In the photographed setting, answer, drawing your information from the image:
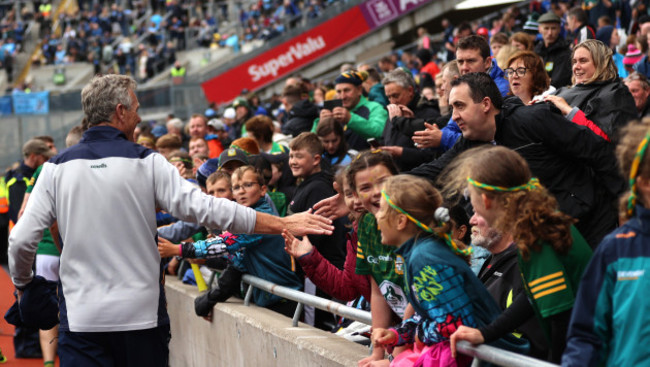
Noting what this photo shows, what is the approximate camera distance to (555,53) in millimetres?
8875

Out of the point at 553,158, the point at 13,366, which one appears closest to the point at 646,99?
the point at 553,158

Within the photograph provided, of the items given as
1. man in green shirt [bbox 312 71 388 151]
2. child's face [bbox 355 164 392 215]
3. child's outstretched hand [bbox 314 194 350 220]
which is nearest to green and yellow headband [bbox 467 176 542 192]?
child's face [bbox 355 164 392 215]

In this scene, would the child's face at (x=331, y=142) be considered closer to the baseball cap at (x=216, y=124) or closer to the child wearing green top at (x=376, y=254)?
the child wearing green top at (x=376, y=254)

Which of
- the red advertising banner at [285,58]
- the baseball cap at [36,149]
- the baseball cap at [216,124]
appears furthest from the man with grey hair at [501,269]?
the red advertising banner at [285,58]

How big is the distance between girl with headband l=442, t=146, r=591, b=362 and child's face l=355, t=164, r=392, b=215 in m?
1.11

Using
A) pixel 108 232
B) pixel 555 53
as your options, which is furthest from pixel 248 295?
pixel 555 53

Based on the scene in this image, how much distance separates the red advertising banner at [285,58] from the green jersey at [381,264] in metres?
23.4

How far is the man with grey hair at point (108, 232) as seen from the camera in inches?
183

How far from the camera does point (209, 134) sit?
11.5 m

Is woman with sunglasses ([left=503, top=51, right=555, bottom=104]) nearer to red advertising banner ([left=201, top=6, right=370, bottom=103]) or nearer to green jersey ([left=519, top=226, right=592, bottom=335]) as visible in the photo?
green jersey ([left=519, top=226, right=592, bottom=335])

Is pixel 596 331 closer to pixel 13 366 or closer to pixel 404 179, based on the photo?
pixel 404 179

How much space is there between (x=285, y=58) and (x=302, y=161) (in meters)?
22.6

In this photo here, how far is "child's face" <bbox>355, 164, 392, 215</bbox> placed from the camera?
4754 millimetres

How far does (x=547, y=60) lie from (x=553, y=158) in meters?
4.37
